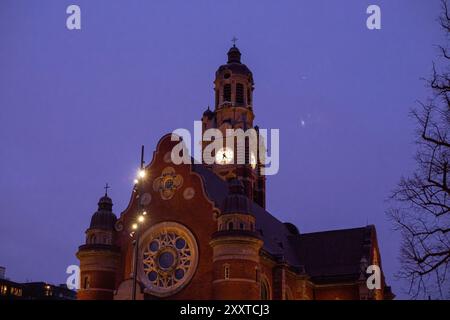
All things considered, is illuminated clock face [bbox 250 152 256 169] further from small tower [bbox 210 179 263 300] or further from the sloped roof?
small tower [bbox 210 179 263 300]

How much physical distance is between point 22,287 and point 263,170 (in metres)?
64.2

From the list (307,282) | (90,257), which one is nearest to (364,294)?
(307,282)

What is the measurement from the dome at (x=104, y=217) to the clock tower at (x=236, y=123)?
2182 centimetres

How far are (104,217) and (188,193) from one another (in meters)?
10.0

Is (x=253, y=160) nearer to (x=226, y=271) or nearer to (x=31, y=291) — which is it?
(x=226, y=271)

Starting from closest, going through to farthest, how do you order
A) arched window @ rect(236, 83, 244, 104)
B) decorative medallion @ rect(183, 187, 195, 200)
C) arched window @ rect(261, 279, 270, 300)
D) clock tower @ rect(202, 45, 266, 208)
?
decorative medallion @ rect(183, 187, 195, 200), arched window @ rect(261, 279, 270, 300), clock tower @ rect(202, 45, 266, 208), arched window @ rect(236, 83, 244, 104)

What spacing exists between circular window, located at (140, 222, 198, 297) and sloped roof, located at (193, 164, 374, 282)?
9.58 meters

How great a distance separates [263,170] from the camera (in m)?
89.8

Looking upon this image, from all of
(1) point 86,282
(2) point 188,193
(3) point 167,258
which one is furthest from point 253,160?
(1) point 86,282

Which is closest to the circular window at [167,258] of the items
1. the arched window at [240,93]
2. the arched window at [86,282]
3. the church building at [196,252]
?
the church building at [196,252]

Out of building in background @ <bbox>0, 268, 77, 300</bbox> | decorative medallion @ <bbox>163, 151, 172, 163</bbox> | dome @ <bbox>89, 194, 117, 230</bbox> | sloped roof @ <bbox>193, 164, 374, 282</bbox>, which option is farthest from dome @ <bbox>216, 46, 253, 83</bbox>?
building in background @ <bbox>0, 268, 77, 300</bbox>

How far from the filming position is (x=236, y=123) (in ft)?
284

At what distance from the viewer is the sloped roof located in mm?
72812

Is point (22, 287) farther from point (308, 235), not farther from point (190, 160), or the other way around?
point (190, 160)
